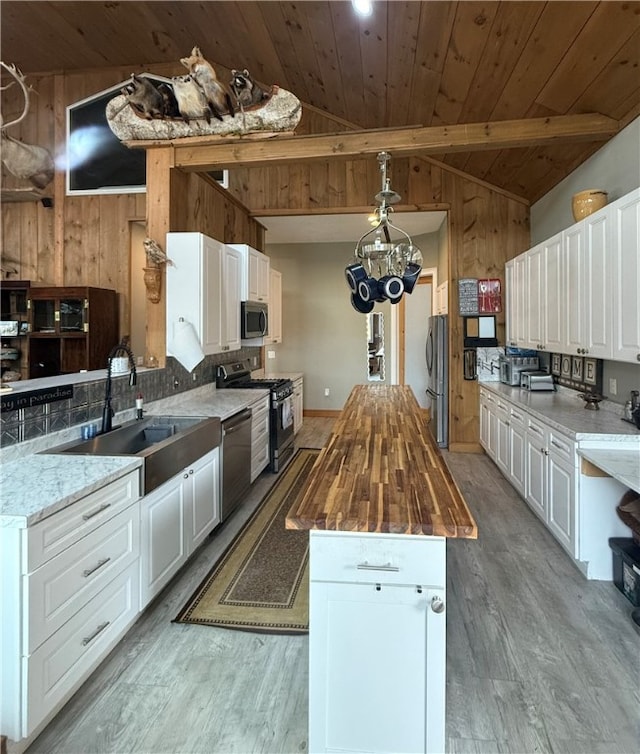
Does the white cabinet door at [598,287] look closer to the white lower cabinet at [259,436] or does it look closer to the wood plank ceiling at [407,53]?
the wood plank ceiling at [407,53]

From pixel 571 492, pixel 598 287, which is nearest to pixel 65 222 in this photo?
pixel 598 287

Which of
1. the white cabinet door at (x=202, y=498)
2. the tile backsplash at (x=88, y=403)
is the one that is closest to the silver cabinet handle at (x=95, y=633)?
the white cabinet door at (x=202, y=498)

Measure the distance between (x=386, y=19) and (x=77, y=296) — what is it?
4.05 m

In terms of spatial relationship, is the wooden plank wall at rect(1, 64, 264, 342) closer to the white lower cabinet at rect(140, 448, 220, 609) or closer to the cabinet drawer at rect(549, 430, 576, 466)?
the white lower cabinet at rect(140, 448, 220, 609)

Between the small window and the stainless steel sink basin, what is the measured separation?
356 centimetres

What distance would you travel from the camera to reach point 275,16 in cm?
379

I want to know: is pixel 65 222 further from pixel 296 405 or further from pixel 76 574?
pixel 76 574

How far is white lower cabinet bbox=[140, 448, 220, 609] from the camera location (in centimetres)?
219

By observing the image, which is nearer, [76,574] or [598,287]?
[76,574]

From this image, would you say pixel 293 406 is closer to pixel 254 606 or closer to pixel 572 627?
pixel 254 606

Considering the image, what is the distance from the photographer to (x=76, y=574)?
1.67m

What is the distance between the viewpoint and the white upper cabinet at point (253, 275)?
4.53 meters

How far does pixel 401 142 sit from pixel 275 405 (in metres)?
2.65

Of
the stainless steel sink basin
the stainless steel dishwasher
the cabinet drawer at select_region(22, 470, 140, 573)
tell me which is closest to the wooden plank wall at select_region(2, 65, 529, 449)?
the stainless steel dishwasher
